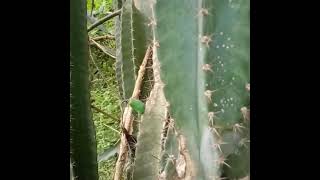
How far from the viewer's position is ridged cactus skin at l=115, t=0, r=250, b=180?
77 centimetres

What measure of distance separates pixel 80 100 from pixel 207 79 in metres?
0.24

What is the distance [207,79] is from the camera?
2.55 ft

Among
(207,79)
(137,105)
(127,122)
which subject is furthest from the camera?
(127,122)

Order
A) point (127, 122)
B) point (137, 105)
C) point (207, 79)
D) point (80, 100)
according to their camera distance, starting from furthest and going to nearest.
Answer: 1. point (127, 122)
2. point (137, 105)
3. point (80, 100)
4. point (207, 79)

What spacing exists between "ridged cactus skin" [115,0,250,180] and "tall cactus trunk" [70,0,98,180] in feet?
0.44

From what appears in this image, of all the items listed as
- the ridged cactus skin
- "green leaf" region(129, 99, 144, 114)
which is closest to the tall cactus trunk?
the ridged cactus skin

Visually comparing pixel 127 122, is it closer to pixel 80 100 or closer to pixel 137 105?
pixel 137 105

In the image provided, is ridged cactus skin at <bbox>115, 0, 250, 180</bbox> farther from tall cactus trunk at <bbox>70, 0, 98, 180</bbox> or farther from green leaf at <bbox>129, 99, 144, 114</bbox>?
green leaf at <bbox>129, 99, 144, 114</bbox>

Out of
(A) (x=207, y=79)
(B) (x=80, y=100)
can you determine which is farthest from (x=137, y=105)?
(A) (x=207, y=79)

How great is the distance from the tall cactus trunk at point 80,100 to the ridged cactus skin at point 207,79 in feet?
0.44
